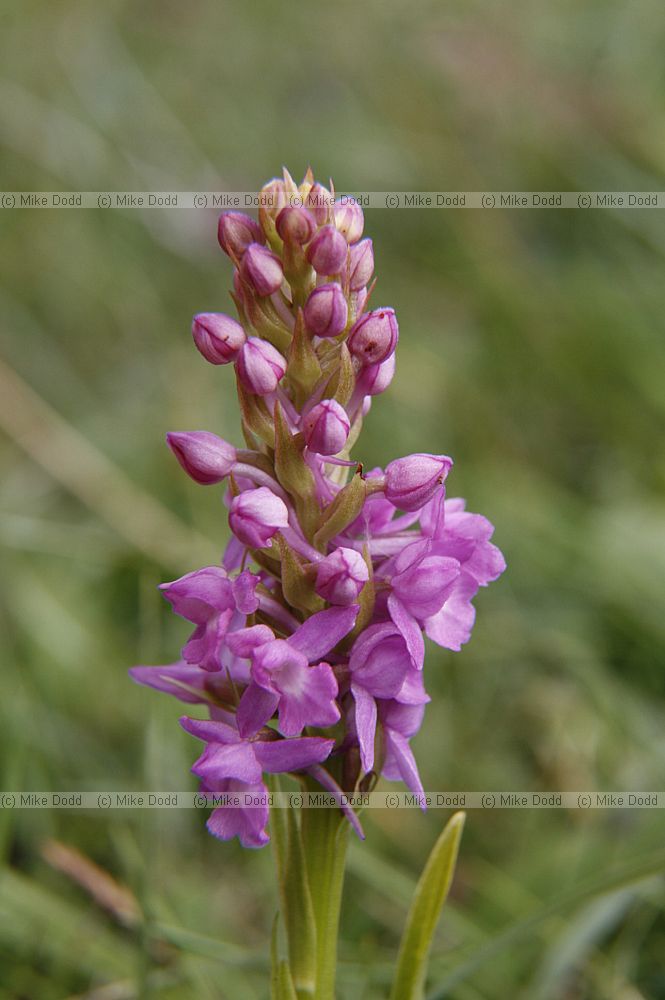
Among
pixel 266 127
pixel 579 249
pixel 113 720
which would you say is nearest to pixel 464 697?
pixel 113 720

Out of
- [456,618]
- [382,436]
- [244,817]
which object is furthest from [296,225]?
[382,436]

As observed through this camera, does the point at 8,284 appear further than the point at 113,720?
Yes

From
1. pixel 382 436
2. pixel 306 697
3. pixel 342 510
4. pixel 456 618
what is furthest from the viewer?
pixel 382 436

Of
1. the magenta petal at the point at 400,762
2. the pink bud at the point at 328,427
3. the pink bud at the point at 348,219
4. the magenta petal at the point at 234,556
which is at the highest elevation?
the pink bud at the point at 348,219

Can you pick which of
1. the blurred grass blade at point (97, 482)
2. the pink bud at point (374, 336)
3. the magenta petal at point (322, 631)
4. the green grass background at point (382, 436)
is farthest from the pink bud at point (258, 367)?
the blurred grass blade at point (97, 482)

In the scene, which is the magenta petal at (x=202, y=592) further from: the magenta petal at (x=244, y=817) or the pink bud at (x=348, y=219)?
the pink bud at (x=348, y=219)

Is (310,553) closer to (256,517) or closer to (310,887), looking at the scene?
(256,517)

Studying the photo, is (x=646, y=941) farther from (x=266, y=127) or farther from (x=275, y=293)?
(x=266, y=127)
